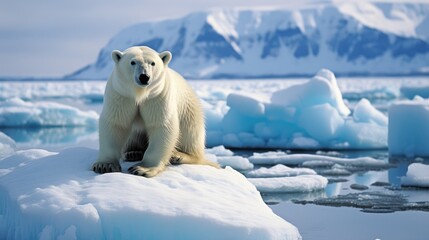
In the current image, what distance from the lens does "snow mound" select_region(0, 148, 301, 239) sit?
3537mm

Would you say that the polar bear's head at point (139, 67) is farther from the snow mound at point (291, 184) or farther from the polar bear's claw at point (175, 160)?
the snow mound at point (291, 184)

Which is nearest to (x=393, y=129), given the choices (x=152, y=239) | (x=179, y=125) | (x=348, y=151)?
(x=348, y=151)

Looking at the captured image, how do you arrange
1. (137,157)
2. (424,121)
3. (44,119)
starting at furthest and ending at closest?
(44,119)
(424,121)
(137,157)

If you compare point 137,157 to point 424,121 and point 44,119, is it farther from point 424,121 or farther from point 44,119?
point 44,119

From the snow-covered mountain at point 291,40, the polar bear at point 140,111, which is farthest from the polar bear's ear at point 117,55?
the snow-covered mountain at point 291,40

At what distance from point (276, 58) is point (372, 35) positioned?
2147 cm

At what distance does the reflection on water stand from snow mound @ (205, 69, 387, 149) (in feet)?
11.1

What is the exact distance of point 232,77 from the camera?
433 ft

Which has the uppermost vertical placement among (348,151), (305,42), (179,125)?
(305,42)

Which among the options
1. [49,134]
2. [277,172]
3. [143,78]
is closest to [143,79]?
[143,78]

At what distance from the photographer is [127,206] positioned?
11.7 feet

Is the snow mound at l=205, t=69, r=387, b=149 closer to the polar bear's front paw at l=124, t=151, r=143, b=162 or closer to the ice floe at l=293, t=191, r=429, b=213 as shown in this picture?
the ice floe at l=293, t=191, r=429, b=213

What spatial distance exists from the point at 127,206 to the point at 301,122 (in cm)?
875

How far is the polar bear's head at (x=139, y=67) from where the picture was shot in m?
3.87
